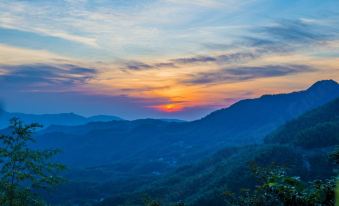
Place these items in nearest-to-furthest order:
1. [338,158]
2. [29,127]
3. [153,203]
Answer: [338,158] → [29,127] → [153,203]

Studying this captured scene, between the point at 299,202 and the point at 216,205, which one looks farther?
the point at 216,205

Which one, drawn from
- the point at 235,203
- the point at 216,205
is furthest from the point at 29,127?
the point at 216,205

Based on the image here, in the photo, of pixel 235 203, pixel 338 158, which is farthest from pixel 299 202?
pixel 235 203

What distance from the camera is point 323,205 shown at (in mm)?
15984

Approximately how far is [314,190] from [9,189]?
79.0 ft

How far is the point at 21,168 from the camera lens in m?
30.8

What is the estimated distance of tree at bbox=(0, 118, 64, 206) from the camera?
98.0ft

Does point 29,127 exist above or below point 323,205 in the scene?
above

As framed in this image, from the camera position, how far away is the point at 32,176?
29.8 metres

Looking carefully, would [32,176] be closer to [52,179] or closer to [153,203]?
[52,179]

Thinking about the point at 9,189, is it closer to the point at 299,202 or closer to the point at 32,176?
the point at 32,176

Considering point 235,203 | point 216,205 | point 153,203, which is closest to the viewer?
point 235,203

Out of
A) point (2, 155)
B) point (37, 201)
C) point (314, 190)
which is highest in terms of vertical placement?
point (2, 155)

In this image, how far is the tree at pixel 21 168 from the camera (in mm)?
29881
